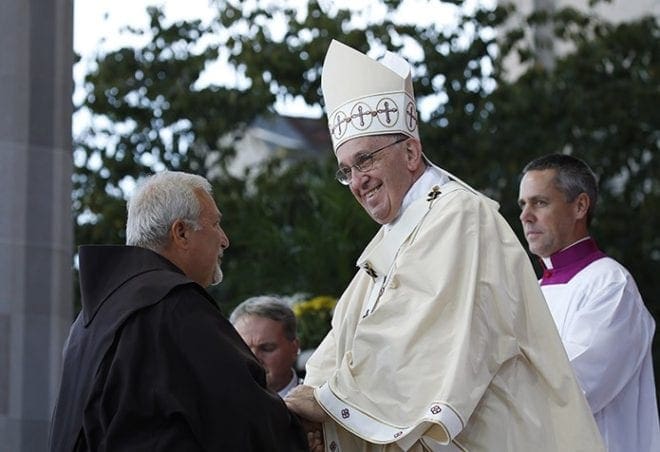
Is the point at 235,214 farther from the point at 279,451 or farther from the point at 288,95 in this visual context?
the point at 279,451

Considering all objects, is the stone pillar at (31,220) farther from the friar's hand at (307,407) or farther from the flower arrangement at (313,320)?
the flower arrangement at (313,320)

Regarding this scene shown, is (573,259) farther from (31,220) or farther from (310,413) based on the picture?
(31,220)

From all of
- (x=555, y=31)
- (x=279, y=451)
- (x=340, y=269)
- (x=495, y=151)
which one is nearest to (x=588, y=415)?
(x=279, y=451)

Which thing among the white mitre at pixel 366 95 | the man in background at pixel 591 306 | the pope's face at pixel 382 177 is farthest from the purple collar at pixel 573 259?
the pope's face at pixel 382 177

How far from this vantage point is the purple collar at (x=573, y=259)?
6188 millimetres

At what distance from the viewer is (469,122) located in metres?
15.0

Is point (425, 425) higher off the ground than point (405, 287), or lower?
A: lower

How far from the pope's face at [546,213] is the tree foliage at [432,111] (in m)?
7.67

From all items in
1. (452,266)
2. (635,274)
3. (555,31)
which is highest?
(555,31)

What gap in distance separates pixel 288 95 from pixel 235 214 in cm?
145

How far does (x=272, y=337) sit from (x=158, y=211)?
2.44 meters

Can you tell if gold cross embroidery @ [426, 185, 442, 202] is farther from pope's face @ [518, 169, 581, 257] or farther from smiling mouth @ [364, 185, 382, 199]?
pope's face @ [518, 169, 581, 257]

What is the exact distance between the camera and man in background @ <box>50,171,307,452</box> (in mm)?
4125

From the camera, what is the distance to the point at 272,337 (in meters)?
6.90
